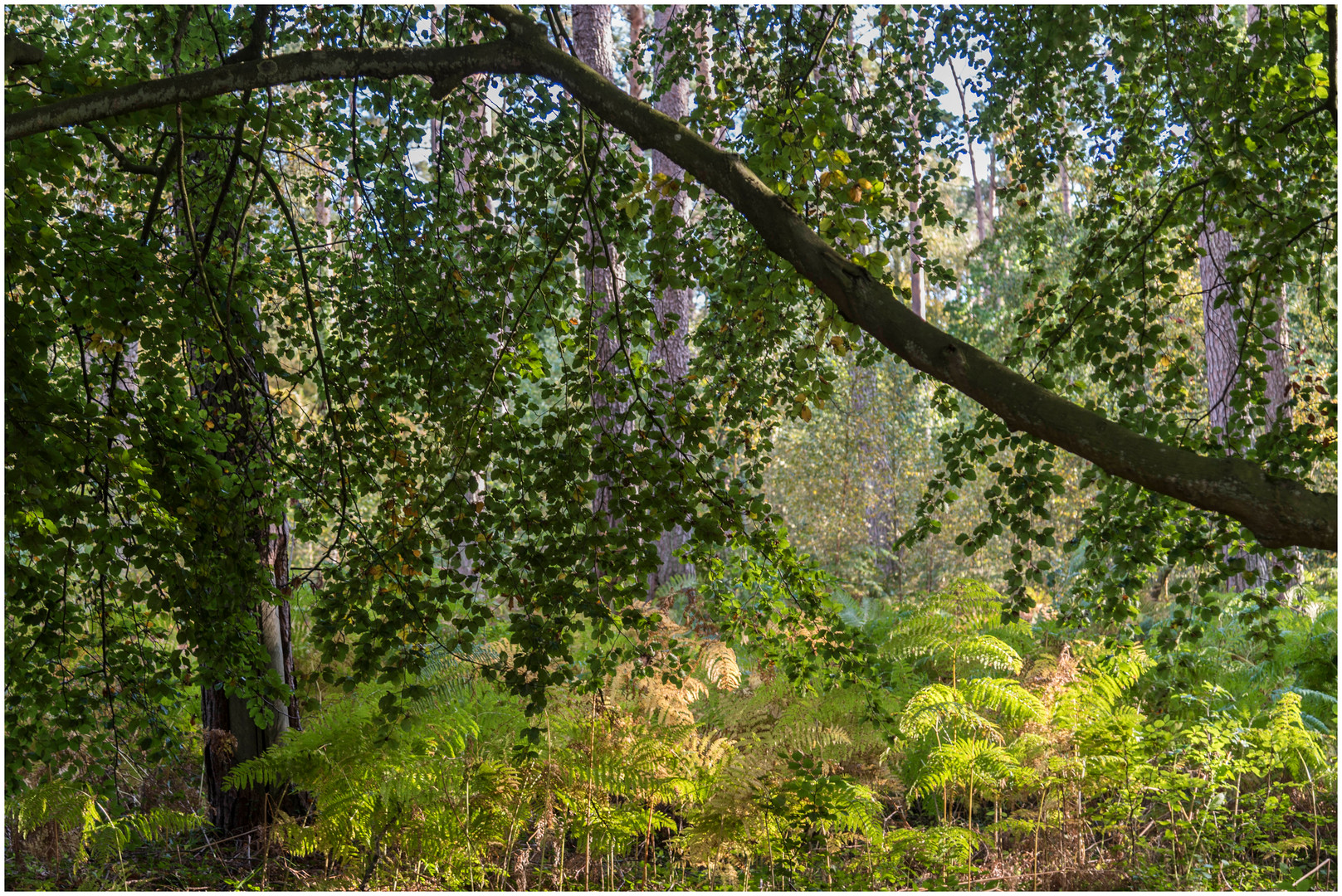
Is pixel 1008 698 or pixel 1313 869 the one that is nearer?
pixel 1313 869

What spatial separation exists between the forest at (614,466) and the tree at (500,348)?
0.8 inches

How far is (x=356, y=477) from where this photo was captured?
3.43m

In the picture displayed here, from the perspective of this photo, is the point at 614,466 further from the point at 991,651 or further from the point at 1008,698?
the point at 991,651

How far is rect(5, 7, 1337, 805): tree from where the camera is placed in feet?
7.59

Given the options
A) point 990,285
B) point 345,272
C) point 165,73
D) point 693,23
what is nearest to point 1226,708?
point 693,23

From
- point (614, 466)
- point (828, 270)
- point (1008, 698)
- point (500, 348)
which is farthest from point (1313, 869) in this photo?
point (500, 348)

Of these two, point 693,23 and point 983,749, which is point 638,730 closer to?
point 983,749

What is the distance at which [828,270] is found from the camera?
6.73 feet

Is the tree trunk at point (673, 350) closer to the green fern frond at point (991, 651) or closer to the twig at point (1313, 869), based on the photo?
the green fern frond at point (991, 651)

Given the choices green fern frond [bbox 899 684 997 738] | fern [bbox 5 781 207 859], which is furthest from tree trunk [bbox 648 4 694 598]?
fern [bbox 5 781 207 859]

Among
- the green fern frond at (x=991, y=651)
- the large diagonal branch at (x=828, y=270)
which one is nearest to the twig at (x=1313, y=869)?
the green fern frond at (x=991, y=651)

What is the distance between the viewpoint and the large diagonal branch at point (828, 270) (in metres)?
1.64

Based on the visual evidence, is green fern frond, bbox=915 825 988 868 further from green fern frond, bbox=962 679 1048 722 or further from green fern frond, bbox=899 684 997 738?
green fern frond, bbox=962 679 1048 722

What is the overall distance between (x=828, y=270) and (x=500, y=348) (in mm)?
1530
